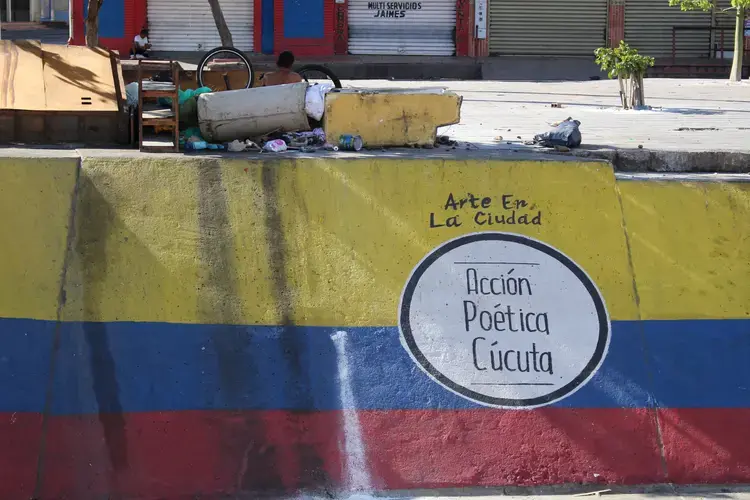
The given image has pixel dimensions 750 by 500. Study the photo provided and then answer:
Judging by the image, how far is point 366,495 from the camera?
4.92 metres

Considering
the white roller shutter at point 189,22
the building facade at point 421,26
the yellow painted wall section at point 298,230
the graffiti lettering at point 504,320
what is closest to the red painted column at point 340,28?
the building facade at point 421,26

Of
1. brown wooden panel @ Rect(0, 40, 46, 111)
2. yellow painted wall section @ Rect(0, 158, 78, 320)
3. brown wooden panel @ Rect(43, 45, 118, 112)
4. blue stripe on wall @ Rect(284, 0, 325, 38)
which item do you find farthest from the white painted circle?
blue stripe on wall @ Rect(284, 0, 325, 38)

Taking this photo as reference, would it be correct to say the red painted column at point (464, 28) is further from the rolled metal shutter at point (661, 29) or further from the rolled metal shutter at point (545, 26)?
the rolled metal shutter at point (661, 29)

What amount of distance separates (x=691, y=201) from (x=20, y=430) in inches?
165

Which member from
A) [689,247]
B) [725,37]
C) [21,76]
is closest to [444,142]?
[689,247]

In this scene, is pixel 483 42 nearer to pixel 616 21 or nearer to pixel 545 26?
pixel 545 26

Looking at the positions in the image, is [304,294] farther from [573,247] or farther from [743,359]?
[743,359]

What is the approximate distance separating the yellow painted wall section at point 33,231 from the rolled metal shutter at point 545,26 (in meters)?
18.0

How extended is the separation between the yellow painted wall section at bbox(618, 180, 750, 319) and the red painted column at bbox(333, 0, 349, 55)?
16579mm

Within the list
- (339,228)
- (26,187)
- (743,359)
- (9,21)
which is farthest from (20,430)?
(9,21)

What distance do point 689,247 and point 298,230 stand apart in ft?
7.92

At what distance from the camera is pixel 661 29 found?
2208 centimetres

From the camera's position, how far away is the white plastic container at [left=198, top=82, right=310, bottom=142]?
620 centimetres

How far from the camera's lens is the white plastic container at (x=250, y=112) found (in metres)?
6.20
